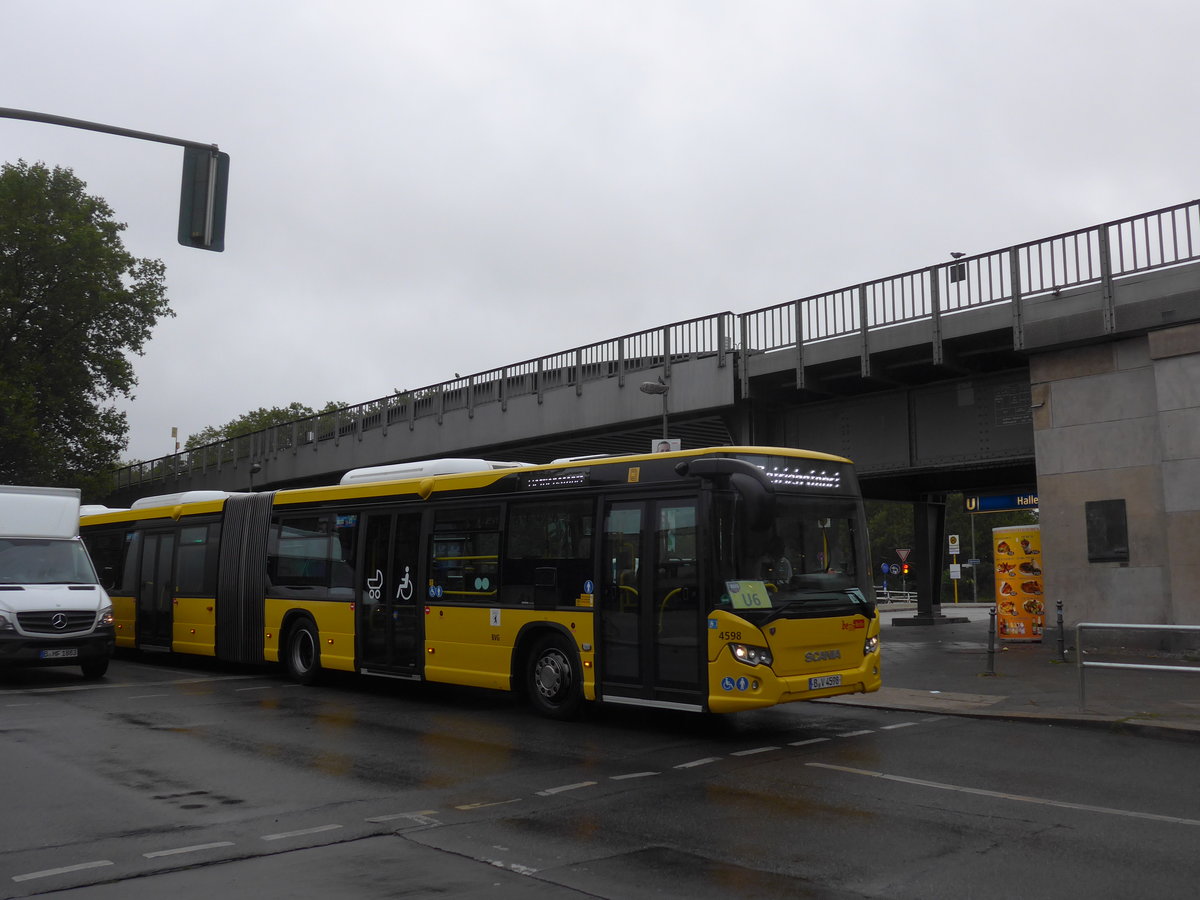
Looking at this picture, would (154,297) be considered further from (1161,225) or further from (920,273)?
(1161,225)

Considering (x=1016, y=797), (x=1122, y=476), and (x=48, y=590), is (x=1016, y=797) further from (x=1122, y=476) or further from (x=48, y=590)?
(x=48, y=590)

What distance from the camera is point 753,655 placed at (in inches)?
401

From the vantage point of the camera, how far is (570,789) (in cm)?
825

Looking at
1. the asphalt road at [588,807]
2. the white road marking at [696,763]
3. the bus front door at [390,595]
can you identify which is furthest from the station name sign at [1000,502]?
the white road marking at [696,763]

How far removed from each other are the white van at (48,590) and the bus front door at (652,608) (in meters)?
8.86

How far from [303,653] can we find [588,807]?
9759mm

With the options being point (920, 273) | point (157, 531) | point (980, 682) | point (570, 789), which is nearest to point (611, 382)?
point (920, 273)

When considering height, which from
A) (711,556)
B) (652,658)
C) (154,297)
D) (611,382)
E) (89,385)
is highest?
(154,297)

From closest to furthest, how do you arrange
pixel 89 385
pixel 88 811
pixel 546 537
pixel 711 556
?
pixel 88 811, pixel 711 556, pixel 546 537, pixel 89 385

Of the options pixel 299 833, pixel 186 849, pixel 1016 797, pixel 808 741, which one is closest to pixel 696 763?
pixel 808 741

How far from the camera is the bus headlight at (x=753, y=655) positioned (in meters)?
10.2

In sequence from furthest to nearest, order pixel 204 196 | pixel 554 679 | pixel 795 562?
pixel 554 679, pixel 204 196, pixel 795 562

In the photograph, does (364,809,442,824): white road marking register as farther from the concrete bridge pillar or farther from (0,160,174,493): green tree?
(0,160,174,493): green tree

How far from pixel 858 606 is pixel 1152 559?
33.9 feet
